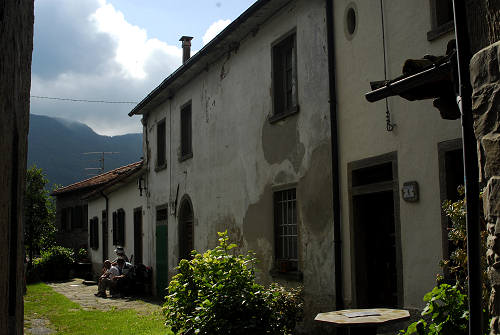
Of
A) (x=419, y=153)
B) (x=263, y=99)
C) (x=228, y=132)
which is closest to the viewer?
(x=419, y=153)

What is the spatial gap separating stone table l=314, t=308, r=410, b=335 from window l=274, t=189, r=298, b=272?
4590 millimetres

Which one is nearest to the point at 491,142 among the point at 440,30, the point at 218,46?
the point at 440,30

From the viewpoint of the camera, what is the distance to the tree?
3041 centimetres

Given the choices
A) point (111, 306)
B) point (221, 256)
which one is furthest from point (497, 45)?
point (111, 306)

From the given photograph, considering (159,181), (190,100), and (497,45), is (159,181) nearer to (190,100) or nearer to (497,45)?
(190,100)

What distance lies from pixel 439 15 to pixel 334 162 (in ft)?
8.91

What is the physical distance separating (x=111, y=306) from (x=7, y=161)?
46.1ft

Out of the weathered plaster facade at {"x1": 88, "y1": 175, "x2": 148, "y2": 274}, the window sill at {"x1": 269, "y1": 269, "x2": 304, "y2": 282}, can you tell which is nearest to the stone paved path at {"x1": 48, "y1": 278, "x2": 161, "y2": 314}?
the weathered plaster facade at {"x1": 88, "y1": 175, "x2": 148, "y2": 274}

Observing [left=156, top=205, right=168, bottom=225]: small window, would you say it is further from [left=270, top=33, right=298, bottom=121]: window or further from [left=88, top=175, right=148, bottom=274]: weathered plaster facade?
[left=270, top=33, right=298, bottom=121]: window

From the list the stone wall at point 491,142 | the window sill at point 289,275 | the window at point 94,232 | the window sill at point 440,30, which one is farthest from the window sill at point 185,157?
the window at point 94,232

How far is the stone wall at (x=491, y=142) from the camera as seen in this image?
2.87 m

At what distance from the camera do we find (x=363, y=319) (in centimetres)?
523

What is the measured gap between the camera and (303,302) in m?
9.48

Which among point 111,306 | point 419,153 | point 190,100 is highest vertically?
point 190,100
